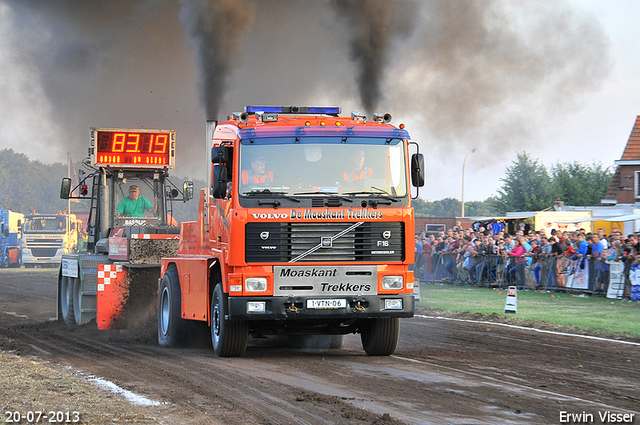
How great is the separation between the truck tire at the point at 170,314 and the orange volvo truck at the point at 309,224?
1604 millimetres

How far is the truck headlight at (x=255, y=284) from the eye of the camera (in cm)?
958

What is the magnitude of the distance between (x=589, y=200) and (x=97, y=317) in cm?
5088

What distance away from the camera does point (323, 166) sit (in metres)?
9.88

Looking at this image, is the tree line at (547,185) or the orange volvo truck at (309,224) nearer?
the orange volvo truck at (309,224)

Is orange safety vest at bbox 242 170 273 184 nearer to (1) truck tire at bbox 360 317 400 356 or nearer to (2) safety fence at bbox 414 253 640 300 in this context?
(1) truck tire at bbox 360 317 400 356

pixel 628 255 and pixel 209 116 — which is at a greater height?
pixel 209 116

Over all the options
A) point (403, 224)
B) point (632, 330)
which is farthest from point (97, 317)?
point (632, 330)

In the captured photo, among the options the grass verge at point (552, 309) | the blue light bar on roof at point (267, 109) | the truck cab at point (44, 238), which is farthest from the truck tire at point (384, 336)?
the truck cab at point (44, 238)

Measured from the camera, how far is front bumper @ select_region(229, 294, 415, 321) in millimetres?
9578

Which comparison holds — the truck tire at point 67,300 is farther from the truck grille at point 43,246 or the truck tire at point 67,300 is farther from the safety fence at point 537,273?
the truck grille at point 43,246

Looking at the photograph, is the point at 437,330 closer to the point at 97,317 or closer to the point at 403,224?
the point at 403,224

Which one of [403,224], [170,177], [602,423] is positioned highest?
[170,177]

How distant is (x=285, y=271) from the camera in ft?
31.7

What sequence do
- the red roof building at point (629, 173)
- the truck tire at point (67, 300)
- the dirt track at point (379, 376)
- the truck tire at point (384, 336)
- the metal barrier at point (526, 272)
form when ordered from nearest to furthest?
1. the dirt track at point (379, 376)
2. the truck tire at point (384, 336)
3. the truck tire at point (67, 300)
4. the metal barrier at point (526, 272)
5. the red roof building at point (629, 173)
